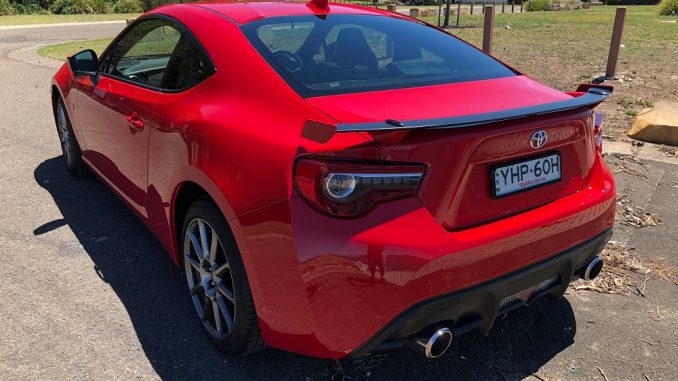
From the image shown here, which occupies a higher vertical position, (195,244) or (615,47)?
(195,244)

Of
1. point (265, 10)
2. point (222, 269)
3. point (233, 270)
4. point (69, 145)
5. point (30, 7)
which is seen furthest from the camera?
point (30, 7)

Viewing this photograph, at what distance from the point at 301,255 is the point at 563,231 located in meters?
1.13

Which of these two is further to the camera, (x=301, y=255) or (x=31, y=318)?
(x=31, y=318)

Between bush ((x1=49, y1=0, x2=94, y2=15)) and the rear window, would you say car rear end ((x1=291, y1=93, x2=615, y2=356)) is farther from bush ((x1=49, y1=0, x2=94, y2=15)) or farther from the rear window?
bush ((x1=49, y1=0, x2=94, y2=15))

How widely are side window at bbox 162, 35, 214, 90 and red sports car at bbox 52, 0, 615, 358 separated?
0.01 meters

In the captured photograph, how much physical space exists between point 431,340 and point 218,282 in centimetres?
108

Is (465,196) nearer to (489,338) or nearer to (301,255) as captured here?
(301,255)

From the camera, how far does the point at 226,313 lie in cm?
264

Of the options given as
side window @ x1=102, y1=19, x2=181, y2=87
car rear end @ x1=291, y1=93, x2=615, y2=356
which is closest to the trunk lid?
car rear end @ x1=291, y1=93, x2=615, y2=356

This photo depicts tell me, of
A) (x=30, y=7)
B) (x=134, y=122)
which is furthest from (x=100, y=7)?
(x=134, y=122)

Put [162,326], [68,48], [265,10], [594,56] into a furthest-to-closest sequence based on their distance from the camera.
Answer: [68,48] → [594,56] → [265,10] → [162,326]

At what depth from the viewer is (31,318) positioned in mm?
3023

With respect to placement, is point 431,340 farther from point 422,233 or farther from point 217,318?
point 217,318

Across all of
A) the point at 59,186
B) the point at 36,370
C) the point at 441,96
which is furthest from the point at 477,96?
the point at 59,186
